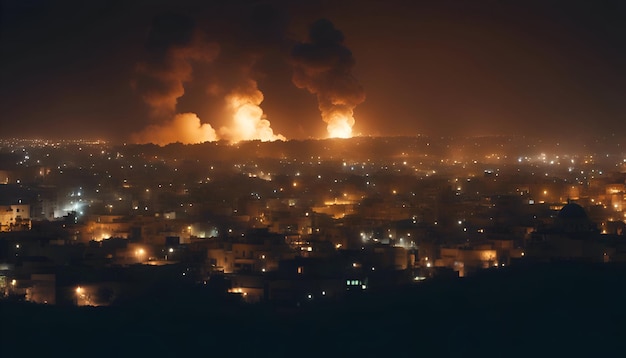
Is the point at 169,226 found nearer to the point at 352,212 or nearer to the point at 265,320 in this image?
the point at 352,212

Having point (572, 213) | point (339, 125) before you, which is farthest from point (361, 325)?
point (339, 125)

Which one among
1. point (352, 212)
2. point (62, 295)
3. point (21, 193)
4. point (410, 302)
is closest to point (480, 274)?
point (410, 302)

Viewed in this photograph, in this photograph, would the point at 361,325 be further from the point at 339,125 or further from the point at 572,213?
the point at 339,125

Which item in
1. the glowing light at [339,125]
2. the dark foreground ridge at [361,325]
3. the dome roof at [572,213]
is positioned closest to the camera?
the dark foreground ridge at [361,325]

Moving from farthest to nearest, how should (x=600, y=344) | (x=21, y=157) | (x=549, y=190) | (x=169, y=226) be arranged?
(x=21, y=157)
(x=549, y=190)
(x=169, y=226)
(x=600, y=344)

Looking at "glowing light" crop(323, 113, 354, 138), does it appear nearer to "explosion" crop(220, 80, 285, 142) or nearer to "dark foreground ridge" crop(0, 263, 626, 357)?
"explosion" crop(220, 80, 285, 142)

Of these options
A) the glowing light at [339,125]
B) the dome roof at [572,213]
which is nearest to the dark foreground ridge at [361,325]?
the dome roof at [572,213]

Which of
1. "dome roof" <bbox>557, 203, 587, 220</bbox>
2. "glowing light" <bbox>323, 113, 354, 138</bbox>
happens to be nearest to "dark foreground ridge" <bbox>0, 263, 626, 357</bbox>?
"dome roof" <bbox>557, 203, 587, 220</bbox>

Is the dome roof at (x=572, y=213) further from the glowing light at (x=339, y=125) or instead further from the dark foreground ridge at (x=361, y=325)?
the glowing light at (x=339, y=125)
